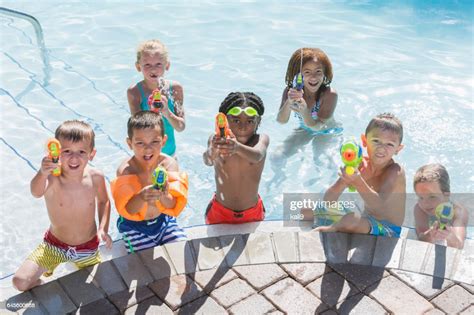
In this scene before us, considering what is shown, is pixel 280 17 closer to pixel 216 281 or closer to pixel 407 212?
pixel 407 212

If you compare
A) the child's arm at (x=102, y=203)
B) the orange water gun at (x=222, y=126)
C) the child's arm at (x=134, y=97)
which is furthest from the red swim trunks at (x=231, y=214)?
the child's arm at (x=134, y=97)

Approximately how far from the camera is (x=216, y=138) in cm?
382

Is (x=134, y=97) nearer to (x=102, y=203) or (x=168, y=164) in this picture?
(x=168, y=164)

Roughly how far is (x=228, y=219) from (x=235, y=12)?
22.5 feet

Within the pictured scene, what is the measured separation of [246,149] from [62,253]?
4.84ft

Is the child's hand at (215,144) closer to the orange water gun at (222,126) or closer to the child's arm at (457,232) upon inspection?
A: the orange water gun at (222,126)

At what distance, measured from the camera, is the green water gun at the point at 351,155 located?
11.8ft

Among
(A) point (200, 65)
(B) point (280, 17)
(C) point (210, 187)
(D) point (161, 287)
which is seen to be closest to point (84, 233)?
(D) point (161, 287)

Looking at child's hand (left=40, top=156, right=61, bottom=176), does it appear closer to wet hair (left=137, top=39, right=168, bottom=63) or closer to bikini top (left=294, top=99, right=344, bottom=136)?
wet hair (left=137, top=39, right=168, bottom=63)

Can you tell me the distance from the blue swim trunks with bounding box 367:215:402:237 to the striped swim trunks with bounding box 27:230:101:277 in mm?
1999

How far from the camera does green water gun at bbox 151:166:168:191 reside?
3500 mm

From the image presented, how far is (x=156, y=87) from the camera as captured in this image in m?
5.28

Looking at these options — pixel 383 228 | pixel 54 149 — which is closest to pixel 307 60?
pixel 383 228

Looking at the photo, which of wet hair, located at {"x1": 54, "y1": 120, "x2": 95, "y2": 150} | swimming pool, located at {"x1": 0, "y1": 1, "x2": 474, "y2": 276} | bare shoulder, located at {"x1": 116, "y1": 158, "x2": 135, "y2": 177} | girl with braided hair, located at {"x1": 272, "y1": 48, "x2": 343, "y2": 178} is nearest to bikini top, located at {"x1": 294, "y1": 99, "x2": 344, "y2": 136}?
girl with braided hair, located at {"x1": 272, "y1": 48, "x2": 343, "y2": 178}
